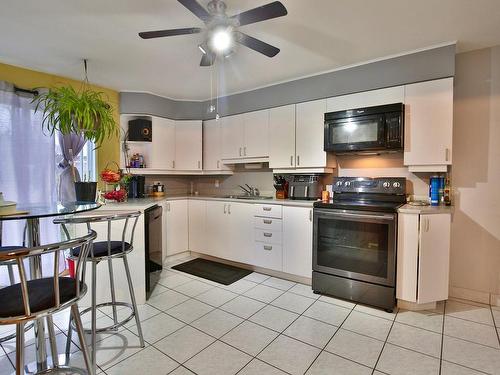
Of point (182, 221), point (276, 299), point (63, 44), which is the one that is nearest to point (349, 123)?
point (276, 299)

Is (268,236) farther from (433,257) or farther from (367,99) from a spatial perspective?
(367,99)

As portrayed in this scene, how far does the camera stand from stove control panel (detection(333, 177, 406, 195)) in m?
2.78

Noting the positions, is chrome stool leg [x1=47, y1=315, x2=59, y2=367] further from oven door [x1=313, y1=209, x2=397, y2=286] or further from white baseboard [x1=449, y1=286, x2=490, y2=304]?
white baseboard [x1=449, y1=286, x2=490, y2=304]

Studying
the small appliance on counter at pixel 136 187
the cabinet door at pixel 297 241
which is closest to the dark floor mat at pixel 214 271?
the cabinet door at pixel 297 241

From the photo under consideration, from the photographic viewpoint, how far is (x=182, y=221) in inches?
152

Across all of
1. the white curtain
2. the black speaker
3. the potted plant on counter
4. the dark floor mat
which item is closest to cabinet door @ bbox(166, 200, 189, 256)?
the dark floor mat

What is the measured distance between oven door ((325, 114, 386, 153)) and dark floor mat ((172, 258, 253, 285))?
1810 mm

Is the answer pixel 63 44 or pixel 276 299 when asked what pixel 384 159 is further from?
pixel 63 44

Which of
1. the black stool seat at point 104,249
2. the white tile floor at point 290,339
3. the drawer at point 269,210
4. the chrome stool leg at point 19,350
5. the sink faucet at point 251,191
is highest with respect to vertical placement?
the sink faucet at point 251,191

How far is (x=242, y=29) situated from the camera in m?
2.18

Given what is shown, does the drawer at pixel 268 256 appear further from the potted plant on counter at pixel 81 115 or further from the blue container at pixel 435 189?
the potted plant on counter at pixel 81 115

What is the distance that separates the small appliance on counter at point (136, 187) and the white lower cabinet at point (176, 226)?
0.50 meters

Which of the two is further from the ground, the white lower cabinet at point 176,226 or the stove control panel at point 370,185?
the stove control panel at point 370,185

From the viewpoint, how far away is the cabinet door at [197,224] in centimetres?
384
